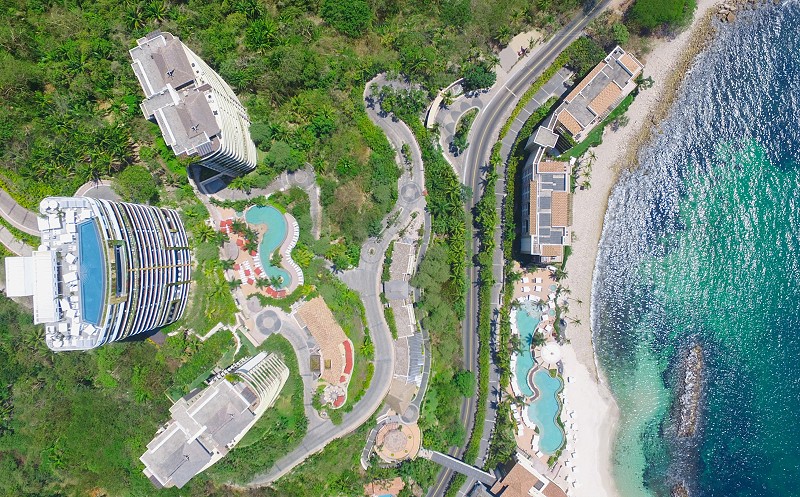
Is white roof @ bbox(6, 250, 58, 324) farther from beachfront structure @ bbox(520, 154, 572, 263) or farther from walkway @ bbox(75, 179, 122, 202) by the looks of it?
beachfront structure @ bbox(520, 154, 572, 263)

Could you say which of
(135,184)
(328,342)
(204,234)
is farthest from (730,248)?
(135,184)

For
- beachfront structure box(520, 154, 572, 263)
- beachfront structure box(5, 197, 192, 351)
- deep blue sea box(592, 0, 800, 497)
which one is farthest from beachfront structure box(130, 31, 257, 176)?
deep blue sea box(592, 0, 800, 497)

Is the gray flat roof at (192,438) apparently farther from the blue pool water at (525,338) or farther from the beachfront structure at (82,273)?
the blue pool water at (525,338)

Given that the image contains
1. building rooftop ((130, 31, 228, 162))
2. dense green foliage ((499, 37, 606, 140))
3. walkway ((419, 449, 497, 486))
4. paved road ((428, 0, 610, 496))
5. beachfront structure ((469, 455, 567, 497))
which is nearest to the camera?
building rooftop ((130, 31, 228, 162))

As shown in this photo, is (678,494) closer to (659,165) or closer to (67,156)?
(659,165)

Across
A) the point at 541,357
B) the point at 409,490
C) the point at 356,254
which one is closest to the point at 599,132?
the point at 541,357

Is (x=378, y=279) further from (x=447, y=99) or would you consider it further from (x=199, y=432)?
(x=199, y=432)

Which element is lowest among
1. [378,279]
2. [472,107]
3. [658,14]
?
[378,279]
